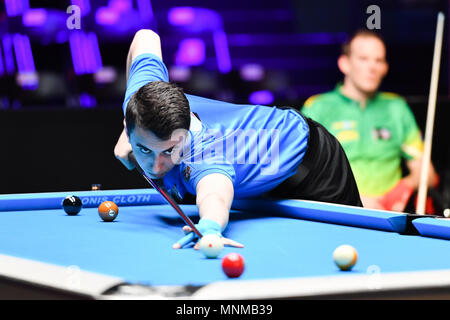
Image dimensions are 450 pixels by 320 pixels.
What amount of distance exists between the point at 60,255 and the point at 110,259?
169 millimetres

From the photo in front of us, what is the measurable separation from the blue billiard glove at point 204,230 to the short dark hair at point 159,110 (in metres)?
0.36

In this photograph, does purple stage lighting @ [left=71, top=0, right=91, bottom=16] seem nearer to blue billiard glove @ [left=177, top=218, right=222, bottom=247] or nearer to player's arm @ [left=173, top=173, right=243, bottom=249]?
player's arm @ [left=173, top=173, right=243, bottom=249]

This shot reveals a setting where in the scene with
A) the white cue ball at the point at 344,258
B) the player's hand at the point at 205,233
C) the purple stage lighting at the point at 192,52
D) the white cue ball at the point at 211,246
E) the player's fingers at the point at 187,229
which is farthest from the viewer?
the purple stage lighting at the point at 192,52

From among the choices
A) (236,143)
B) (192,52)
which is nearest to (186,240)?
(236,143)

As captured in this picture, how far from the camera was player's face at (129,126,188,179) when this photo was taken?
269 centimetres

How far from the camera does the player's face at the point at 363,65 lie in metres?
6.65

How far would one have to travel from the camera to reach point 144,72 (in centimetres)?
326

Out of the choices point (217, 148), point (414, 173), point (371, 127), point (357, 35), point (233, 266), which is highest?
point (357, 35)

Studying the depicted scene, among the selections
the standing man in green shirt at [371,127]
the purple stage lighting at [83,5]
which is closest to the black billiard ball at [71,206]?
the standing man in green shirt at [371,127]

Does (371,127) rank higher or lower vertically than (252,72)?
lower

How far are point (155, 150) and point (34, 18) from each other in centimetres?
418

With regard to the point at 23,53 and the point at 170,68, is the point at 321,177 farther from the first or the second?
the point at 23,53

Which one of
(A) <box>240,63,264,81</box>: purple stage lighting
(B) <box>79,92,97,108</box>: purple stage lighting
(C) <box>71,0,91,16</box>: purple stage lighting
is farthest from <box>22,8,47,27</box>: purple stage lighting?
(A) <box>240,63,264,81</box>: purple stage lighting

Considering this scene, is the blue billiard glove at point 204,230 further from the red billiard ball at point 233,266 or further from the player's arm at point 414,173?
the player's arm at point 414,173
